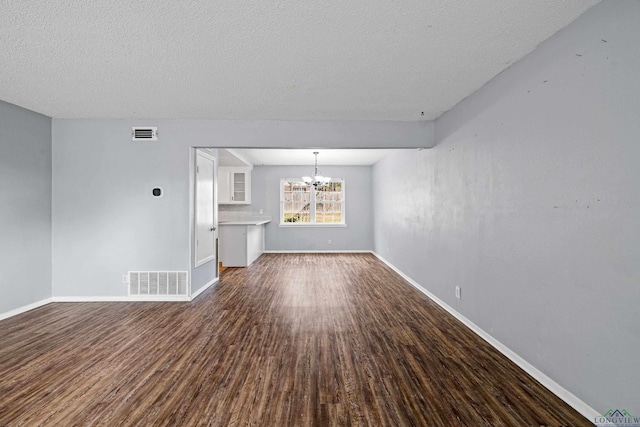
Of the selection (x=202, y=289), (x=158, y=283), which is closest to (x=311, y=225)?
(x=202, y=289)

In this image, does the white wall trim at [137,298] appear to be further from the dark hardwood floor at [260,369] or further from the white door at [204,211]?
the white door at [204,211]

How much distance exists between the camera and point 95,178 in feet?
13.6

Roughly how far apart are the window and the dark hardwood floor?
15.8 ft

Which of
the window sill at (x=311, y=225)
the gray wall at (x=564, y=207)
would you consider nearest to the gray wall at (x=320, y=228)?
the window sill at (x=311, y=225)

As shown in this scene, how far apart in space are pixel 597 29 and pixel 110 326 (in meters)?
4.72

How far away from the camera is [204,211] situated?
4.70 metres

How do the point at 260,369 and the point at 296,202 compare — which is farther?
the point at 296,202

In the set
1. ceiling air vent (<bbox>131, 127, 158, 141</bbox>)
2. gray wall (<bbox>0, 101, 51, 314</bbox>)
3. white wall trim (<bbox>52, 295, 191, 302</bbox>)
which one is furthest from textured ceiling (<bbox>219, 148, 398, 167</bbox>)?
white wall trim (<bbox>52, 295, 191, 302</bbox>)

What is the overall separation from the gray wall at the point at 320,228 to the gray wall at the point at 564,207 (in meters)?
5.33

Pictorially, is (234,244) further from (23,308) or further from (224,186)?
(23,308)

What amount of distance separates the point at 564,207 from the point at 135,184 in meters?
4.67

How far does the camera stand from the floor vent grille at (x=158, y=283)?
4.18 meters

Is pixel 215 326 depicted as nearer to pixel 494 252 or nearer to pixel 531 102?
pixel 494 252

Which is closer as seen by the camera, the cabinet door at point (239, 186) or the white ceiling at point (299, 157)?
the white ceiling at point (299, 157)
